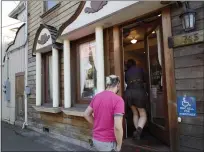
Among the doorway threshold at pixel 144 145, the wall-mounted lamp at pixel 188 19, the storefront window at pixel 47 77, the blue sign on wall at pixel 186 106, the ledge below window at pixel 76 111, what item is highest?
the wall-mounted lamp at pixel 188 19

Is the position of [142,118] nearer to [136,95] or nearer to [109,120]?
[136,95]

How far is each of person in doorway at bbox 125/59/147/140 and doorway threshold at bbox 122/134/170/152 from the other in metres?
0.16

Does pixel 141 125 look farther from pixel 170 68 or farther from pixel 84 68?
pixel 84 68

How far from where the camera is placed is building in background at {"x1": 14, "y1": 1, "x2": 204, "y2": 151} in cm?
330

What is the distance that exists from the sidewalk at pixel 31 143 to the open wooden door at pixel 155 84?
65.9 inches

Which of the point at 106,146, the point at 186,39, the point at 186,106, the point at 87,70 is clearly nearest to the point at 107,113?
the point at 106,146

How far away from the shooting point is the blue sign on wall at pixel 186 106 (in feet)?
10.6

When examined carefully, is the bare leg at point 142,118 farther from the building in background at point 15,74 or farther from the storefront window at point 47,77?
the building in background at point 15,74

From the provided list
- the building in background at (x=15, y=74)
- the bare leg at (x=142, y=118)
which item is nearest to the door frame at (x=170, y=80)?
the bare leg at (x=142, y=118)

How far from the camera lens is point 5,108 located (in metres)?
10.1

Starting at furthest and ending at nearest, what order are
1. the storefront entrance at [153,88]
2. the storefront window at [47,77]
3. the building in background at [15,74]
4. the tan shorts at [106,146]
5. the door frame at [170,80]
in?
1. the building in background at [15,74]
2. the storefront window at [47,77]
3. the storefront entrance at [153,88]
4. the door frame at [170,80]
5. the tan shorts at [106,146]

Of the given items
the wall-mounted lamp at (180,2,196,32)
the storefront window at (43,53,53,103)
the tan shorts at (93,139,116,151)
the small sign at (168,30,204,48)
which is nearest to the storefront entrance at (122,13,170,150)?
the small sign at (168,30,204,48)

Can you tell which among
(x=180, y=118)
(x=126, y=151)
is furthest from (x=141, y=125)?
(x=180, y=118)

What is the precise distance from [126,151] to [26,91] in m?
4.74
